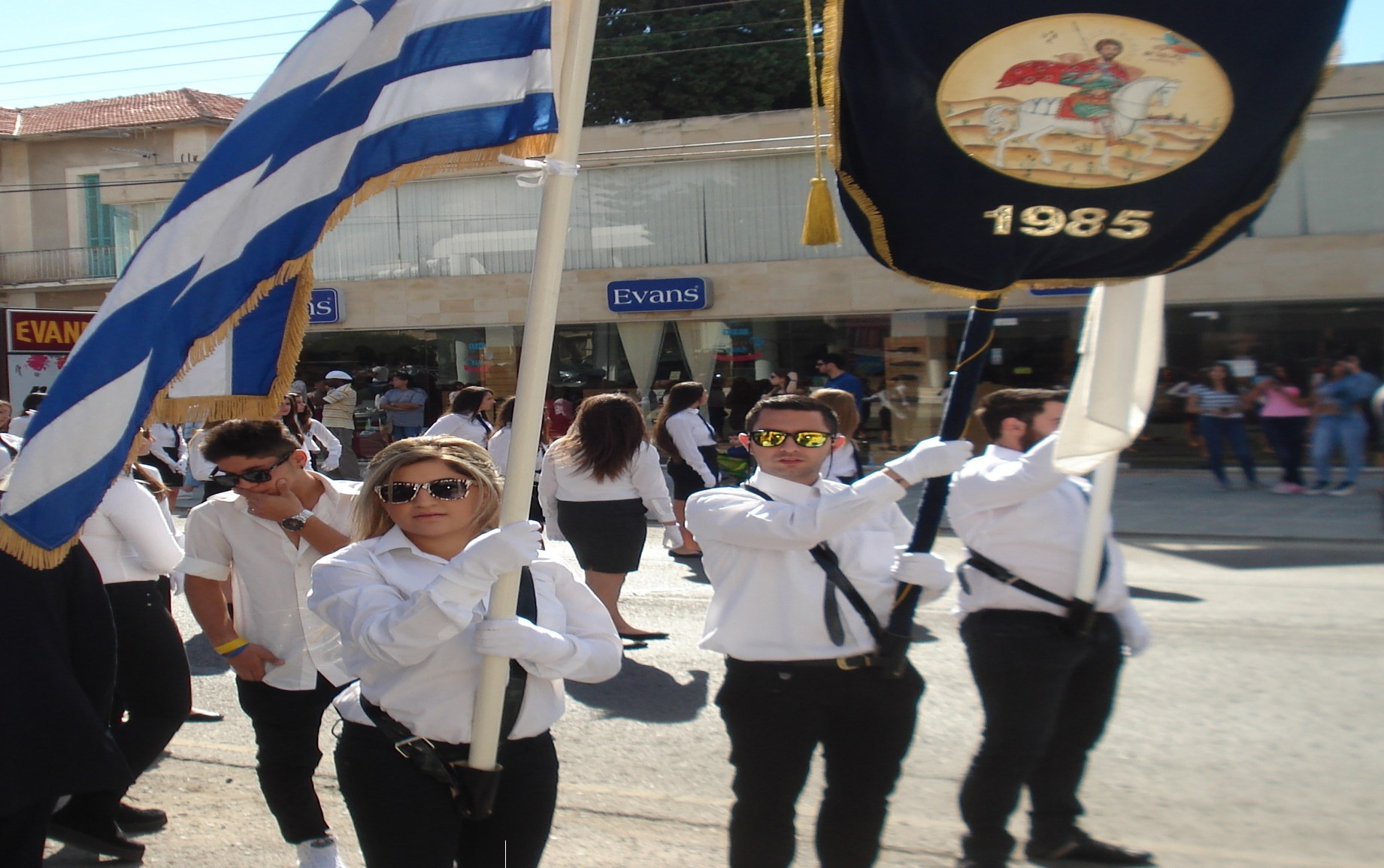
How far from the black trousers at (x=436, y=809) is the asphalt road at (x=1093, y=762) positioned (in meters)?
1.46

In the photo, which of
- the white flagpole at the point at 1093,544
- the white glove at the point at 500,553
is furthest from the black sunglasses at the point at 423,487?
the white flagpole at the point at 1093,544

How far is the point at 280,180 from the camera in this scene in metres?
2.96

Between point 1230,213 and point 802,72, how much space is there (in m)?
27.5

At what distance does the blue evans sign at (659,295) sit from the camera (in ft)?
69.6

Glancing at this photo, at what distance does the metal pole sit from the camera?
3180 mm

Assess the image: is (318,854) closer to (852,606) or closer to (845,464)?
(852,606)

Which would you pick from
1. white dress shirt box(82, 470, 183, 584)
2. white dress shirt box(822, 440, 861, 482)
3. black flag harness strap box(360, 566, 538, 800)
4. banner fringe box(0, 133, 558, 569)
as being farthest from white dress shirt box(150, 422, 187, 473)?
black flag harness strap box(360, 566, 538, 800)

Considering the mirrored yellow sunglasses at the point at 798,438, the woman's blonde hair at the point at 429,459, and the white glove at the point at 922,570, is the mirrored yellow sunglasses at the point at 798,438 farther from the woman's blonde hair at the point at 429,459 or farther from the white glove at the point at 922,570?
the woman's blonde hair at the point at 429,459

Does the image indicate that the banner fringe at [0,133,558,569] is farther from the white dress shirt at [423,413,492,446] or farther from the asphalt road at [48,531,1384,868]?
the white dress shirt at [423,413,492,446]

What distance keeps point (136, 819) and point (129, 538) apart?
1079 millimetres

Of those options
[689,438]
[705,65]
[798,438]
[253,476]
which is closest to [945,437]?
[798,438]

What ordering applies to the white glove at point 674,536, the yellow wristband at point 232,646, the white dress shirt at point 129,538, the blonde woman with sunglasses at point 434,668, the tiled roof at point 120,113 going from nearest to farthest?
the blonde woman with sunglasses at point 434,668 < the yellow wristband at point 232,646 < the white dress shirt at point 129,538 < the white glove at point 674,536 < the tiled roof at point 120,113

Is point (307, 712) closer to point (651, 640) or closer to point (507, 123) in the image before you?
point (507, 123)

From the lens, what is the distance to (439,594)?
2.65 m
